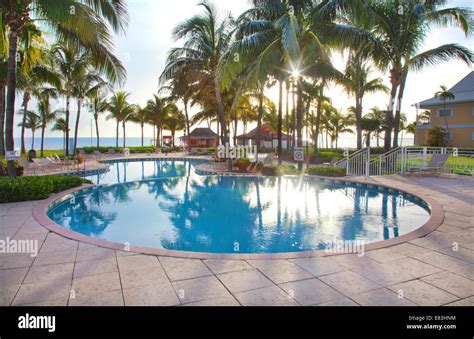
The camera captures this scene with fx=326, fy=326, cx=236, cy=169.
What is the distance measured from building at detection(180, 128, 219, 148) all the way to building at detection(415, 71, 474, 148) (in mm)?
24549

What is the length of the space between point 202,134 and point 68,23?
1429 inches

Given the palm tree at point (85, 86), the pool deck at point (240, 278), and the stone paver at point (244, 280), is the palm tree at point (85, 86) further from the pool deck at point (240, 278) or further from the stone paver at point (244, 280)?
the stone paver at point (244, 280)

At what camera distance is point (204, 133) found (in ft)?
147

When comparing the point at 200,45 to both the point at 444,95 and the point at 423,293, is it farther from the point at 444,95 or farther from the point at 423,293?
the point at 444,95

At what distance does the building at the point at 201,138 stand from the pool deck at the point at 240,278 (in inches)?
1501

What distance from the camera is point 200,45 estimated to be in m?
17.2

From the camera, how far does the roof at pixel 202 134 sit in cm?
4412

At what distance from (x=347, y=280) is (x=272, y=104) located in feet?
104

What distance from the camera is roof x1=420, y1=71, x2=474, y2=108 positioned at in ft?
85.0

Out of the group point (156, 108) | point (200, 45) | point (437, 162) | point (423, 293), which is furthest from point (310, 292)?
point (156, 108)

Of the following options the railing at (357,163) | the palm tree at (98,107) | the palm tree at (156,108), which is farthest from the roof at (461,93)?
the palm tree at (98,107)

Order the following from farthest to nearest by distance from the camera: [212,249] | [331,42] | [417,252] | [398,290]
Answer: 1. [331,42]
2. [212,249]
3. [417,252]
4. [398,290]
